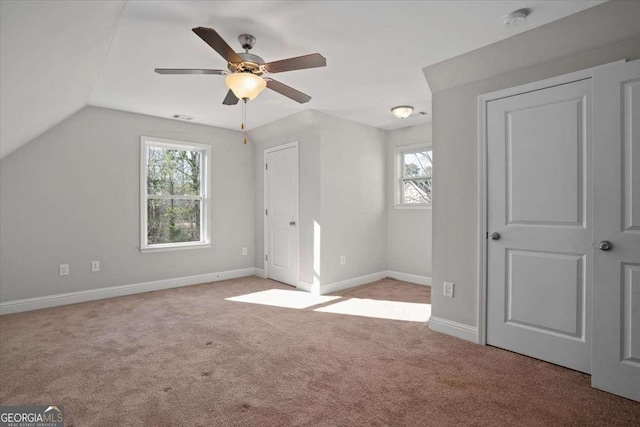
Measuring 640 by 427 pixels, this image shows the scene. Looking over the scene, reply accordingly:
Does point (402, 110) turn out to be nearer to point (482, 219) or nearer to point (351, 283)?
point (482, 219)

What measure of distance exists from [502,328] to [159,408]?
2.56 meters

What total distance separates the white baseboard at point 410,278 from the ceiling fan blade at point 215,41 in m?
4.01

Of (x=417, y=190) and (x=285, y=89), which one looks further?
(x=417, y=190)

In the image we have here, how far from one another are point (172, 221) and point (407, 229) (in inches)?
141

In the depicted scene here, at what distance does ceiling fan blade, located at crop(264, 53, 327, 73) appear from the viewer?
7.09 ft

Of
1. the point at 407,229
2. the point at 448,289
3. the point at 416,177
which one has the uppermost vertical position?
the point at 416,177

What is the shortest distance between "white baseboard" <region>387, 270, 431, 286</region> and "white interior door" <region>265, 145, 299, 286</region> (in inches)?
63.8

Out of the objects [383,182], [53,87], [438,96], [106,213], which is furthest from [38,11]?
[383,182]

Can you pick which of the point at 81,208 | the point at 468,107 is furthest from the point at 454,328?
the point at 81,208

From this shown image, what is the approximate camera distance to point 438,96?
10.3 feet

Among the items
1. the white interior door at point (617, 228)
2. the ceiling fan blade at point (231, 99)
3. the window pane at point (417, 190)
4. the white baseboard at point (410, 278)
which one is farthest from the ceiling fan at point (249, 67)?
the white baseboard at point (410, 278)

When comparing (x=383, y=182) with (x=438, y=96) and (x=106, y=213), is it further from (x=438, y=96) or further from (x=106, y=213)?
(x=106, y=213)

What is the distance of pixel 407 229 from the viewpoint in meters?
5.20

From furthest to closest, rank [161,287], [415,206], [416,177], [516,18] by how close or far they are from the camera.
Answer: [416,177] < [415,206] < [161,287] < [516,18]
